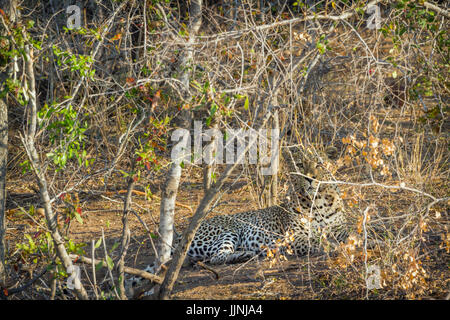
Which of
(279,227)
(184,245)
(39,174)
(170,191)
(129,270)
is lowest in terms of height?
(279,227)

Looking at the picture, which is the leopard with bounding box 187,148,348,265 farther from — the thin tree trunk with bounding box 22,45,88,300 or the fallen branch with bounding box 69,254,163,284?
the thin tree trunk with bounding box 22,45,88,300

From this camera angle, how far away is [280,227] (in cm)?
677

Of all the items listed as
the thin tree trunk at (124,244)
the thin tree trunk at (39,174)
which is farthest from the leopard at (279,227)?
the thin tree trunk at (39,174)

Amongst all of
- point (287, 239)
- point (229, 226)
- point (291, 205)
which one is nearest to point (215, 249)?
point (229, 226)

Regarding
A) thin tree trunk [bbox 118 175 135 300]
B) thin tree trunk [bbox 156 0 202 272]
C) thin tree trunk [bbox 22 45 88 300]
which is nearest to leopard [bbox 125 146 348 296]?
thin tree trunk [bbox 156 0 202 272]

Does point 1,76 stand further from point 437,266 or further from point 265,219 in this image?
point 437,266

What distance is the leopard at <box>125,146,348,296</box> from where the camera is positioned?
6.36 meters

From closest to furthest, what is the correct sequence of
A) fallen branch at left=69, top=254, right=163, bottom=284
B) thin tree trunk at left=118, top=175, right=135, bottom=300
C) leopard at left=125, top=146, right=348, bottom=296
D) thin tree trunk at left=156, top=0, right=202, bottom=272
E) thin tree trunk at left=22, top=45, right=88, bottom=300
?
thin tree trunk at left=22, top=45, right=88, bottom=300 → fallen branch at left=69, top=254, right=163, bottom=284 → thin tree trunk at left=118, top=175, right=135, bottom=300 → thin tree trunk at left=156, top=0, right=202, bottom=272 → leopard at left=125, top=146, right=348, bottom=296

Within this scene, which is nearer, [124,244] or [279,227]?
[124,244]

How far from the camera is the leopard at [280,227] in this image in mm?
6359

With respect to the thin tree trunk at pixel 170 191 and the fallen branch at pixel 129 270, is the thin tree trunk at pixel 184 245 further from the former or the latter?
the thin tree trunk at pixel 170 191

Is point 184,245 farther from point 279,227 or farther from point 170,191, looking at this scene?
point 279,227

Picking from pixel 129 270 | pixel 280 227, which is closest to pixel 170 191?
pixel 129 270
